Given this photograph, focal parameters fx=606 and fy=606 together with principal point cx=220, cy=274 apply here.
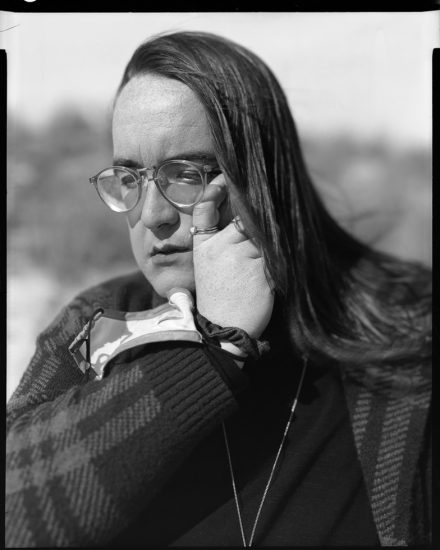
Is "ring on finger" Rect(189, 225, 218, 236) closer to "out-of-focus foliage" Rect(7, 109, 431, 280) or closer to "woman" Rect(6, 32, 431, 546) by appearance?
"woman" Rect(6, 32, 431, 546)

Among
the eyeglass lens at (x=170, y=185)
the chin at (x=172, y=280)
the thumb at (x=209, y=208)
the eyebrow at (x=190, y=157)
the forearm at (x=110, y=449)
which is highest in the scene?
the eyebrow at (x=190, y=157)

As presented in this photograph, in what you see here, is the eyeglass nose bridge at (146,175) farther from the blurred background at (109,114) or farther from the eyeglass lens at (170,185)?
the blurred background at (109,114)

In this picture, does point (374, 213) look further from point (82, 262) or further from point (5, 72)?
point (5, 72)

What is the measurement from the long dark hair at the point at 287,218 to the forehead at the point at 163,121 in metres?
0.02

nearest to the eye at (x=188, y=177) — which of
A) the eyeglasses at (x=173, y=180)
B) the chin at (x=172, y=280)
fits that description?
the eyeglasses at (x=173, y=180)

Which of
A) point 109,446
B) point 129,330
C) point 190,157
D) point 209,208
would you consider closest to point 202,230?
point 209,208

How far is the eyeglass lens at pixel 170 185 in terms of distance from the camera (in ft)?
4.40

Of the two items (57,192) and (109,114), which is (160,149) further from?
(57,192)

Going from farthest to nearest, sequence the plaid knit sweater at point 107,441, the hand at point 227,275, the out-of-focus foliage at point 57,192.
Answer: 1. the out-of-focus foliage at point 57,192
2. the hand at point 227,275
3. the plaid knit sweater at point 107,441

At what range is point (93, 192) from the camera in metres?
1.49

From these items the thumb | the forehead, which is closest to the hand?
the thumb

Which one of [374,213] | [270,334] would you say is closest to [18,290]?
[270,334]

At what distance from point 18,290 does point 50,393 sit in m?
0.29

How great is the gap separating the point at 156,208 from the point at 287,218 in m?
0.33
